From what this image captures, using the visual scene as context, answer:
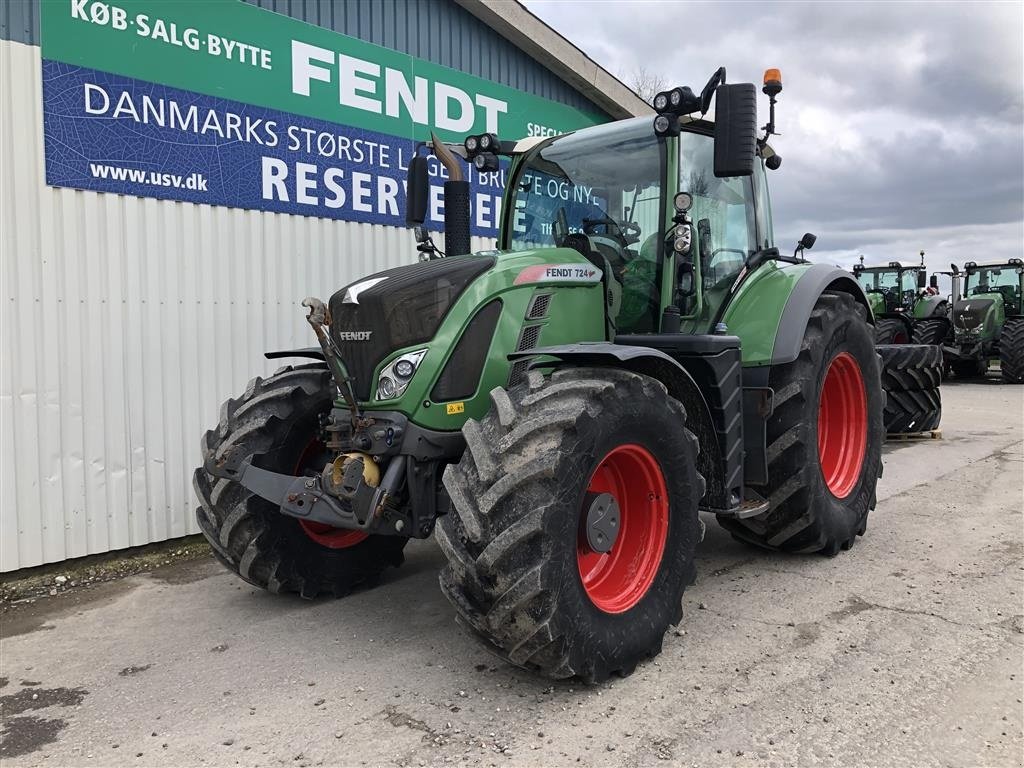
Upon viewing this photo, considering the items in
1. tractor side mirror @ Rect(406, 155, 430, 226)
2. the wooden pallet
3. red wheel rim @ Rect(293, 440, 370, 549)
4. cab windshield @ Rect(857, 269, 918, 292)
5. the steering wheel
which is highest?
cab windshield @ Rect(857, 269, 918, 292)

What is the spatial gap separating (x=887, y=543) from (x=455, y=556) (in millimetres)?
3564

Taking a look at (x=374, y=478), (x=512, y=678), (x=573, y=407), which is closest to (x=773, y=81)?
(x=573, y=407)

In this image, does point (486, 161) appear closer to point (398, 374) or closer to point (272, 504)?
point (398, 374)

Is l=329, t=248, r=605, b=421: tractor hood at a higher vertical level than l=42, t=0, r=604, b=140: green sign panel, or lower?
lower

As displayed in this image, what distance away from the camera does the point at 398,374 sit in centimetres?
362

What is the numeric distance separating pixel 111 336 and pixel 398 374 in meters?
2.64

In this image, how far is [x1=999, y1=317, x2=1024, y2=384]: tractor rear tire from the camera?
664 inches

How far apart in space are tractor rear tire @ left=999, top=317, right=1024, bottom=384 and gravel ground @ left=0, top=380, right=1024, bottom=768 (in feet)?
45.6

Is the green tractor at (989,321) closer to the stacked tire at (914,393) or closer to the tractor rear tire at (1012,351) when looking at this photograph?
the tractor rear tire at (1012,351)

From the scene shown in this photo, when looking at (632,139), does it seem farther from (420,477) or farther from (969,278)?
(969,278)

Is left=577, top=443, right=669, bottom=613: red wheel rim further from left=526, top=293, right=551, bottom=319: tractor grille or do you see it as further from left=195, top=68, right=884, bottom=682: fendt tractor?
left=526, top=293, right=551, bottom=319: tractor grille

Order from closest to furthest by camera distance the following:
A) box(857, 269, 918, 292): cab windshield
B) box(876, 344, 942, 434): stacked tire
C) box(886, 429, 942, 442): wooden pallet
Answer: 1. box(876, 344, 942, 434): stacked tire
2. box(886, 429, 942, 442): wooden pallet
3. box(857, 269, 918, 292): cab windshield

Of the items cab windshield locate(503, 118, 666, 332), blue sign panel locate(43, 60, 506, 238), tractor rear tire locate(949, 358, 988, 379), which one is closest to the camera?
cab windshield locate(503, 118, 666, 332)

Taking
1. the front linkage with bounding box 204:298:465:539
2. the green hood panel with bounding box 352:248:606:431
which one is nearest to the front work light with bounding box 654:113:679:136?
the green hood panel with bounding box 352:248:606:431
